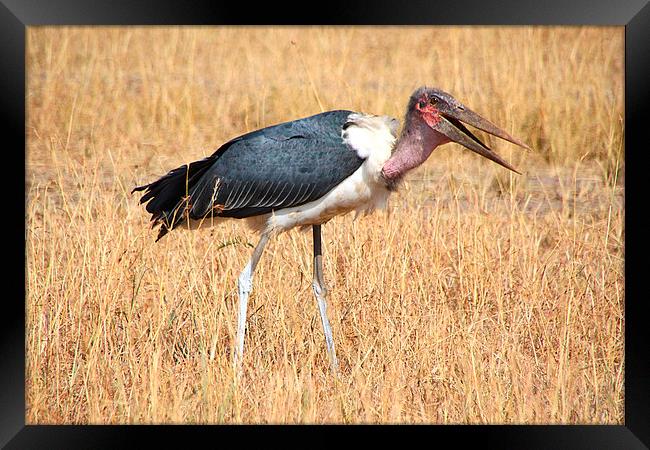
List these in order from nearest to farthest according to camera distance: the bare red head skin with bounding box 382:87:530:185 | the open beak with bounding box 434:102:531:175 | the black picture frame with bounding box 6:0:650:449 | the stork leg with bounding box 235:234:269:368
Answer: the black picture frame with bounding box 6:0:650:449 → the open beak with bounding box 434:102:531:175 → the bare red head skin with bounding box 382:87:530:185 → the stork leg with bounding box 235:234:269:368

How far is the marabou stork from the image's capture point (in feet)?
18.9

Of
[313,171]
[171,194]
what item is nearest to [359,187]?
[313,171]

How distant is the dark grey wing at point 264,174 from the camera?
579 centimetres

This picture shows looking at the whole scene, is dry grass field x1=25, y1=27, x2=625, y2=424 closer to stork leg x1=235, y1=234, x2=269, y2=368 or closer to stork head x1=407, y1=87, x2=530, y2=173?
stork leg x1=235, y1=234, x2=269, y2=368

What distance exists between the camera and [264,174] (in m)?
5.95

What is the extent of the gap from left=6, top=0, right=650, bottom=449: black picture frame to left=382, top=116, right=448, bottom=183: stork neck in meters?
1.36

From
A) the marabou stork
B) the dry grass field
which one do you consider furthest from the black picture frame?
the marabou stork

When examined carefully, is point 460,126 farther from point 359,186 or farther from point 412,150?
point 359,186

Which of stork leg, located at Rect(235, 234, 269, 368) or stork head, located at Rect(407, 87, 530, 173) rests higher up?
stork head, located at Rect(407, 87, 530, 173)
